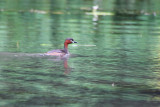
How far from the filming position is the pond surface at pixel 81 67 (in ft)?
30.6

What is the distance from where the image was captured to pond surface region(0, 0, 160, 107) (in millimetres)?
9320

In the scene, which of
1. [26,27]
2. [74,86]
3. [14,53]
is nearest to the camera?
[74,86]

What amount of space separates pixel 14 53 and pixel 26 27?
838cm

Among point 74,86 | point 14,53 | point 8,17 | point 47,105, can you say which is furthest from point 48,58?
point 8,17

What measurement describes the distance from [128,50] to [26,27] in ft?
26.2

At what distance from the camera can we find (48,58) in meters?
13.9

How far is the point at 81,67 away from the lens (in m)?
12.6

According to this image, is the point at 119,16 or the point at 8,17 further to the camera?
the point at 119,16

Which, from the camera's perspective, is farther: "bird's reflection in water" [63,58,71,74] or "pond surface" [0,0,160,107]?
"bird's reflection in water" [63,58,71,74]

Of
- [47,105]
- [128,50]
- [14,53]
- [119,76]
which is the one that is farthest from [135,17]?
[47,105]

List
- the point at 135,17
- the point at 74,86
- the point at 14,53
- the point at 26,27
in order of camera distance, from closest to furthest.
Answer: the point at 74,86 < the point at 14,53 < the point at 26,27 < the point at 135,17

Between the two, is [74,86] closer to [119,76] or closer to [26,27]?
[119,76]

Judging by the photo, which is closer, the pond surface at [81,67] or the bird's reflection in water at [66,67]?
the pond surface at [81,67]

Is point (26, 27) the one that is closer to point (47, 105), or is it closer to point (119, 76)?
point (119, 76)
